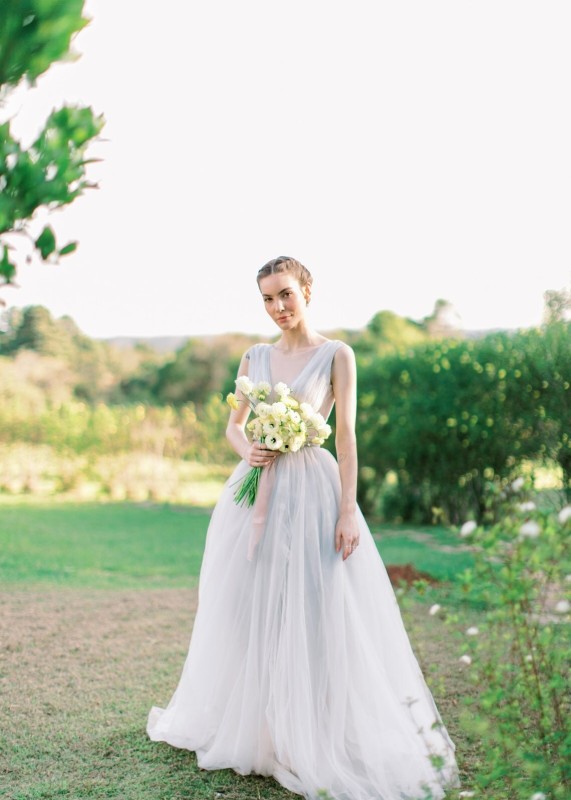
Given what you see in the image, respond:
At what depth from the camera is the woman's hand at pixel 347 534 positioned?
10.3ft

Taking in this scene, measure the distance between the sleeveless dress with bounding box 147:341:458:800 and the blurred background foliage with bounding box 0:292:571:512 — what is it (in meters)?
3.64

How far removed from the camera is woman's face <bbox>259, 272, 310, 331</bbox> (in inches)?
128

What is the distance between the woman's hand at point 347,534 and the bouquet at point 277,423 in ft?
1.14

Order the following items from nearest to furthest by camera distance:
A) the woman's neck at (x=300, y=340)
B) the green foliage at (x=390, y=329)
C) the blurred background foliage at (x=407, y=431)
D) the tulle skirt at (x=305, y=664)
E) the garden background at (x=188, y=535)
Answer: the garden background at (x=188, y=535) → the tulle skirt at (x=305, y=664) → the woman's neck at (x=300, y=340) → the blurred background foliage at (x=407, y=431) → the green foliage at (x=390, y=329)

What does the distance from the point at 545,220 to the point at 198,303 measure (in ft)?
63.0

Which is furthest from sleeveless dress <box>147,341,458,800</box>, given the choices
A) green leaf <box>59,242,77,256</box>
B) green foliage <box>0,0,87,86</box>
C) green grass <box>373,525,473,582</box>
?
green grass <box>373,525,473,582</box>

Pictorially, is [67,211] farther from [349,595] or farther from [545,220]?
[545,220]

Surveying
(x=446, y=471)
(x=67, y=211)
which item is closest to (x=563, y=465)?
(x=446, y=471)

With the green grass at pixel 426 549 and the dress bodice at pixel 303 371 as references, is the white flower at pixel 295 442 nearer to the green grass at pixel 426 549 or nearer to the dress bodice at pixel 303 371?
the dress bodice at pixel 303 371

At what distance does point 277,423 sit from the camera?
315 centimetres

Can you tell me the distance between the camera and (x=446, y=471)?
37.4 feet

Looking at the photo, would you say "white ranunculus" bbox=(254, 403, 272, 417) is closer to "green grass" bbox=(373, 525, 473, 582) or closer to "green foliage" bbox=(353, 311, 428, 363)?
"green grass" bbox=(373, 525, 473, 582)

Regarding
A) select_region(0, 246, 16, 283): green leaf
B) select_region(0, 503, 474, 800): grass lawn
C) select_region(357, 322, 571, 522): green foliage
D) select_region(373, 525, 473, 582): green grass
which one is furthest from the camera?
select_region(357, 322, 571, 522): green foliage

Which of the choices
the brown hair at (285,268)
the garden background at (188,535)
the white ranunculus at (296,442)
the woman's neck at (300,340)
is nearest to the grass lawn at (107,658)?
the garden background at (188,535)
